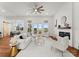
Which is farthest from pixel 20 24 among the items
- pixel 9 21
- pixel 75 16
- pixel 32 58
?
pixel 75 16

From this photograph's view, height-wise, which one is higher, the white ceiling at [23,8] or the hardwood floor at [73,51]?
the white ceiling at [23,8]

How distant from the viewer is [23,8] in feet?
13.2

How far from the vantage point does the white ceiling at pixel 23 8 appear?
3.84 m

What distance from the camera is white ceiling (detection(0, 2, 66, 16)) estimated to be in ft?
12.6

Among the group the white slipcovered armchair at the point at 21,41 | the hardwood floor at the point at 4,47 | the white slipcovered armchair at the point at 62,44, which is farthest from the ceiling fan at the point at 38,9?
the hardwood floor at the point at 4,47

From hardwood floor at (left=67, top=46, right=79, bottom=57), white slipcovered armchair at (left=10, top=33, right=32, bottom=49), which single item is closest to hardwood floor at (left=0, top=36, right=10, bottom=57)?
white slipcovered armchair at (left=10, top=33, right=32, bottom=49)

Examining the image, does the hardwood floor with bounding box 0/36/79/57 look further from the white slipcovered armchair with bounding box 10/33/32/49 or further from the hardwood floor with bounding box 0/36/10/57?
the white slipcovered armchair with bounding box 10/33/32/49

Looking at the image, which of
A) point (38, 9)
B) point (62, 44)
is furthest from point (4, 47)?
point (62, 44)

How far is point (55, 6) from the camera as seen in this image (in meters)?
4.03

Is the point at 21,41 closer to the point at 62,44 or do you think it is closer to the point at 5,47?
the point at 5,47

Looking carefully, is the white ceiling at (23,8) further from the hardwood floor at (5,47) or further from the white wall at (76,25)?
the white wall at (76,25)

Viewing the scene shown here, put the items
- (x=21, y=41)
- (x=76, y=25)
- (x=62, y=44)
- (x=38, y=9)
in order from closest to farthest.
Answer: (x=38, y=9)
(x=62, y=44)
(x=21, y=41)
(x=76, y=25)

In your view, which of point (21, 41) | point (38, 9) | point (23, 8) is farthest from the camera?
point (21, 41)

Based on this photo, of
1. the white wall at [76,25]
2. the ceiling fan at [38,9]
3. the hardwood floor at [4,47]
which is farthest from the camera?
the white wall at [76,25]
